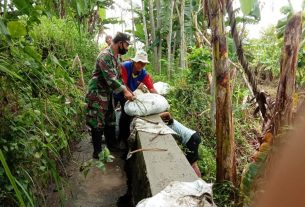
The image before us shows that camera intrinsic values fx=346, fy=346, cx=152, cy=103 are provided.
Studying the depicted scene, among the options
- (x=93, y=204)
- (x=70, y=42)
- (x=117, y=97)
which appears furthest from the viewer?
(x=70, y=42)

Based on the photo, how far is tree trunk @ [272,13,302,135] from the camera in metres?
1.82

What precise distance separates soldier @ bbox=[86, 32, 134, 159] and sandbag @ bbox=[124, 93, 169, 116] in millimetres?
229

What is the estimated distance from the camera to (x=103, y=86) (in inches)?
159

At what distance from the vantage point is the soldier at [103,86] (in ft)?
12.6

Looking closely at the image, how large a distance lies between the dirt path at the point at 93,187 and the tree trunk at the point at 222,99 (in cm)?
107

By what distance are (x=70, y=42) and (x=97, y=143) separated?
267 centimetres

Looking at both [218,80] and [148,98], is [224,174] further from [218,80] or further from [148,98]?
[148,98]

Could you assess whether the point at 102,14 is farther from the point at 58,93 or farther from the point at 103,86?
the point at 58,93

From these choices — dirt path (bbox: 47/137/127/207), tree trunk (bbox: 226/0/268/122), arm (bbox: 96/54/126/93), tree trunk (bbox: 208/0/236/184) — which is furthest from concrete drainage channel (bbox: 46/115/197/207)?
tree trunk (bbox: 226/0/268/122)

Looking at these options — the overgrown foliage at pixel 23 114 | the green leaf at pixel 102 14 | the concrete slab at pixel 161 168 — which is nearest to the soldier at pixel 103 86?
the concrete slab at pixel 161 168

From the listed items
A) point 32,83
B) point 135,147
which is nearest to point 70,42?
point 135,147

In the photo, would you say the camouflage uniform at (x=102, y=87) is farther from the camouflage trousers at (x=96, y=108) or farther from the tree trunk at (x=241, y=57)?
the tree trunk at (x=241, y=57)

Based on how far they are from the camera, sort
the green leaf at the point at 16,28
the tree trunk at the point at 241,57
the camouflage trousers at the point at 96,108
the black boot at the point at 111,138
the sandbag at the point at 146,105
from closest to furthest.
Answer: the green leaf at the point at 16,28
the tree trunk at the point at 241,57
the camouflage trousers at the point at 96,108
the sandbag at the point at 146,105
the black boot at the point at 111,138

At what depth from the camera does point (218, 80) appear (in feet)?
9.82
